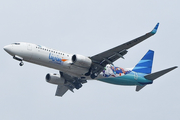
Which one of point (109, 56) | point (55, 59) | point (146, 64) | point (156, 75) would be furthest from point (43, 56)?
point (146, 64)

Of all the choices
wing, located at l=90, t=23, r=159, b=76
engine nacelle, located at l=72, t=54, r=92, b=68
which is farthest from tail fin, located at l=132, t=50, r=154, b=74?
engine nacelle, located at l=72, t=54, r=92, b=68

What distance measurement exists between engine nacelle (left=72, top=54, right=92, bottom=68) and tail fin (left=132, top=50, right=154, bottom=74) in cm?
1006

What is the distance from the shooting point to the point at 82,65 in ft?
159

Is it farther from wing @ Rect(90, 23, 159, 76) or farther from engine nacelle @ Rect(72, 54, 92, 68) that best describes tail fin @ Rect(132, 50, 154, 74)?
engine nacelle @ Rect(72, 54, 92, 68)

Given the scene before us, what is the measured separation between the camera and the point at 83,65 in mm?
48500

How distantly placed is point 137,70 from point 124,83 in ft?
11.9

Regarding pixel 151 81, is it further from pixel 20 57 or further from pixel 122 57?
pixel 20 57

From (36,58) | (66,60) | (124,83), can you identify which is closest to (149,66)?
(124,83)

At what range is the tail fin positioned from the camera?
5694 cm

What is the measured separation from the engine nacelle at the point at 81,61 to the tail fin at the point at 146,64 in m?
10.1

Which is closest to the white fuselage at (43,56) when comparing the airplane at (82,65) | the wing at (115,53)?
the airplane at (82,65)

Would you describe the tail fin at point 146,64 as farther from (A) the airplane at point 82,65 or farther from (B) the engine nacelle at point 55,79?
(B) the engine nacelle at point 55,79

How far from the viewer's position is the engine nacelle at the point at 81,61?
47.8 metres

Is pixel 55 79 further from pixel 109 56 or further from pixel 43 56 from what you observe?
pixel 109 56
